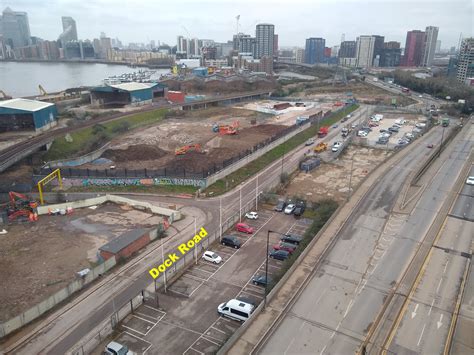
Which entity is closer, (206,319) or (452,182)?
(206,319)

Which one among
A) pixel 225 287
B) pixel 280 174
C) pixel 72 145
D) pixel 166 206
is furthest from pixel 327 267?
pixel 72 145

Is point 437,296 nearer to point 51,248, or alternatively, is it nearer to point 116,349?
point 116,349

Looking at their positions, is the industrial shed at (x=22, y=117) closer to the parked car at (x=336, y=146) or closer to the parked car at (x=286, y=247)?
the parked car at (x=336, y=146)

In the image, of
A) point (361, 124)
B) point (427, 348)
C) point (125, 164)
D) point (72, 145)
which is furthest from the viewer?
point (361, 124)

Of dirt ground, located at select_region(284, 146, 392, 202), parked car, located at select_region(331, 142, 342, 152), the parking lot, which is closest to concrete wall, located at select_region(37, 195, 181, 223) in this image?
the parking lot

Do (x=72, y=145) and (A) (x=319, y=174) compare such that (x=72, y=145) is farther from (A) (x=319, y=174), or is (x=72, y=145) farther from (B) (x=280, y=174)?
(A) (x=319, y=174)

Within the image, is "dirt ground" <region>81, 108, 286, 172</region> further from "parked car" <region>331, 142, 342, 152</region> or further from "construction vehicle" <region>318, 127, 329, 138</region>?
"parked car" <region>331, 142, 342, 152</region>
